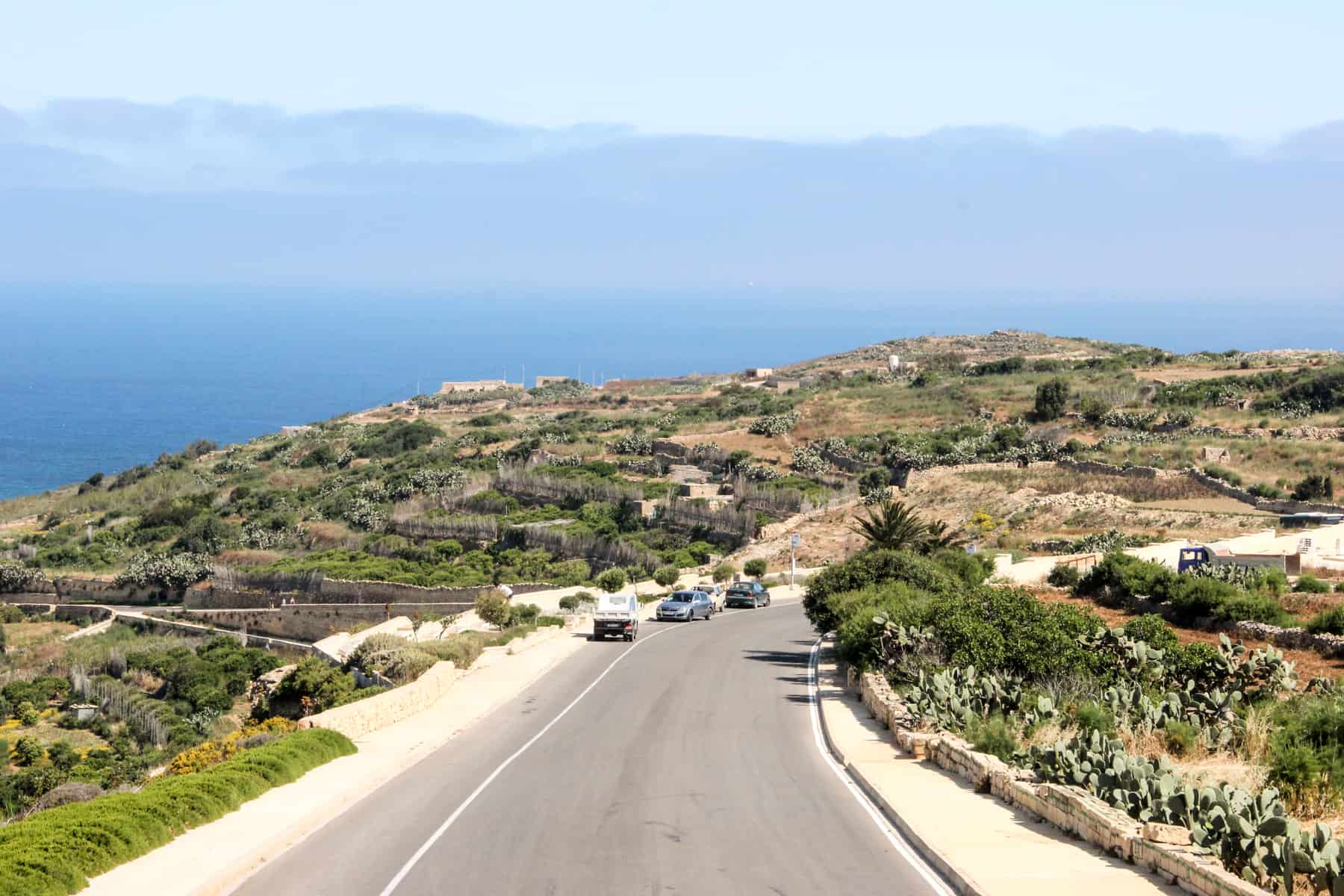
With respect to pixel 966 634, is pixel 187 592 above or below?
below

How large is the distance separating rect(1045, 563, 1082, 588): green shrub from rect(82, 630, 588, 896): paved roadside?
15.0m

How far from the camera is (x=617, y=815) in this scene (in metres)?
15.7

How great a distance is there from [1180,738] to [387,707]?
39.9 ft

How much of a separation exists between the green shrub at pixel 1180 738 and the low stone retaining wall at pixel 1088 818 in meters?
2.50

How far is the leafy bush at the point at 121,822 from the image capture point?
12.0 metres

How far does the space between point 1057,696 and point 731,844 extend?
9.00m

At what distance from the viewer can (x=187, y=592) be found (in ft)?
172

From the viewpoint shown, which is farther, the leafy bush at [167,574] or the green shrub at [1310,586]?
the leafy bush at [167,574]

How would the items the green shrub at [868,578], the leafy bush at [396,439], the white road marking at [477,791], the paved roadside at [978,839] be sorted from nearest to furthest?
the paved roadside at [978,839], the white road marking at [477,791], the green shrub at [868,578], the leafy bush at [396,439]

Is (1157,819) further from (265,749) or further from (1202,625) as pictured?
(1202,625)

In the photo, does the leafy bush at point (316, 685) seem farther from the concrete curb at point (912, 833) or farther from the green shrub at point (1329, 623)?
the green shrub at point (1329, 623)

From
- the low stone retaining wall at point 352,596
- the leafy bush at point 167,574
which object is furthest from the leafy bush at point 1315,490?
the leafy bush at point 167,574

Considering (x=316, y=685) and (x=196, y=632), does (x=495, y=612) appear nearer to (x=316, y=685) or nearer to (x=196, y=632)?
(x=316, y=685)

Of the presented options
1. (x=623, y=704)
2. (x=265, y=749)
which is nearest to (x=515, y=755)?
(x=265, y=749)
